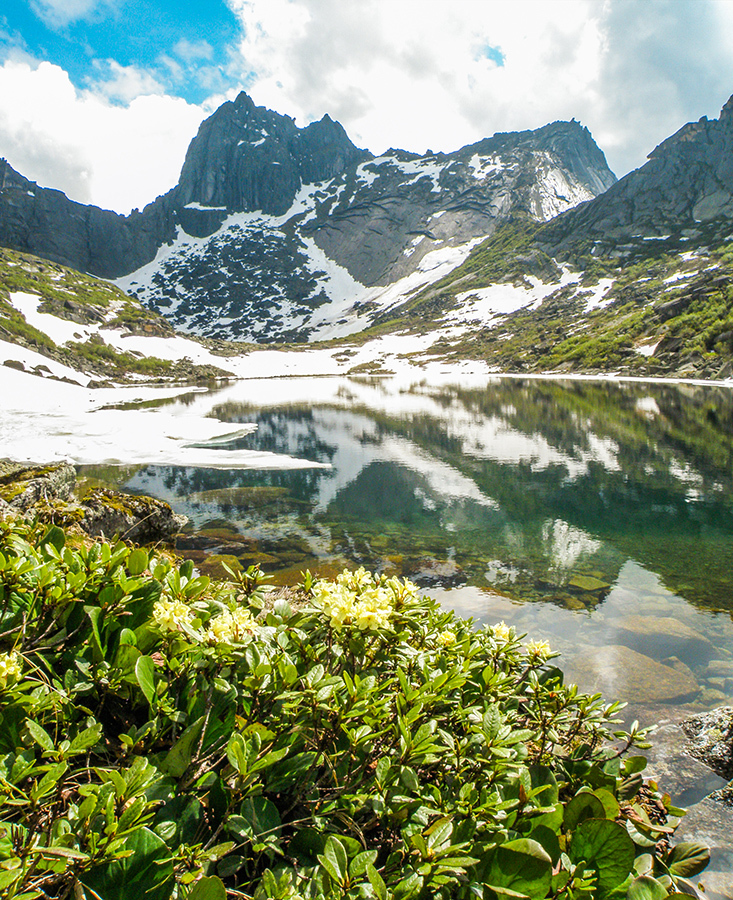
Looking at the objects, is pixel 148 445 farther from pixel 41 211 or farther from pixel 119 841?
pixel 41 211

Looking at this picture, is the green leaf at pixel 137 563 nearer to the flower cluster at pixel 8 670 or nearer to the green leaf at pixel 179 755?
the flower cluster at pixel 8 670

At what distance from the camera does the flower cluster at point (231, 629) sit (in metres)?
1.96

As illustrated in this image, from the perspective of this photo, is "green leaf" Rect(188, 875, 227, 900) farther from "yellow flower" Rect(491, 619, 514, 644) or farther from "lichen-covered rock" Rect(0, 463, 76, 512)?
"lichen-covered rock" Rect(0, 463, 76, 512)

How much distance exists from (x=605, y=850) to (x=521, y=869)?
0.39 m

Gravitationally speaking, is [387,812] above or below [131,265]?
below

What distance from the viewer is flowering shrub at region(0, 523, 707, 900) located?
136 cm

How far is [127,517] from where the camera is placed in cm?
947

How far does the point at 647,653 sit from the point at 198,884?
707cm

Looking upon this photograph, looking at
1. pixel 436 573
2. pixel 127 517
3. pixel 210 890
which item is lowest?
pixel 436 573

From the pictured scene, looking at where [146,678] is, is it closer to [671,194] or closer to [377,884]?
[377,884]

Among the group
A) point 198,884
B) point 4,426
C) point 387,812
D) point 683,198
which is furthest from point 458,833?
point 683,198

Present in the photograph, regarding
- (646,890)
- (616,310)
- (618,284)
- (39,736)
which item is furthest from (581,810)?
(618,284)

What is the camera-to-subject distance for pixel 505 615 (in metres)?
7.57

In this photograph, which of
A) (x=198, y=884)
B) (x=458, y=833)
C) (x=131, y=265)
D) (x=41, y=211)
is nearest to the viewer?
(x=198, y=884)
